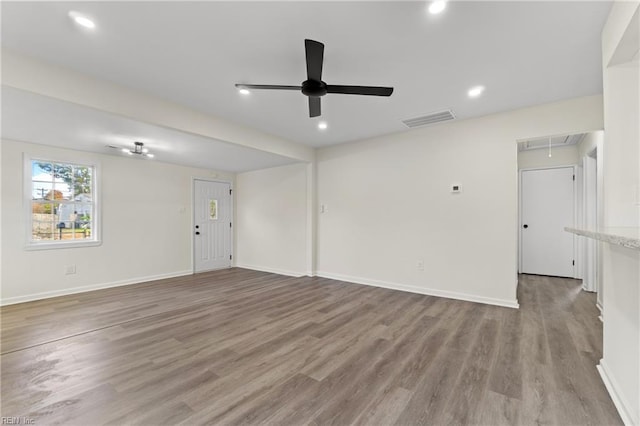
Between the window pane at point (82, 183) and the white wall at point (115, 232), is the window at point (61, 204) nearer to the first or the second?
the window pane at point (82, 183)

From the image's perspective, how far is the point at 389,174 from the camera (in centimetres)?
470

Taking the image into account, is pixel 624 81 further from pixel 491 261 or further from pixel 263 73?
pixel 263 73

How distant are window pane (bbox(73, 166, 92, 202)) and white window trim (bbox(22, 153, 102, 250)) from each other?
94 mm

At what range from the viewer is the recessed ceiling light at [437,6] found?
1803 millimetres

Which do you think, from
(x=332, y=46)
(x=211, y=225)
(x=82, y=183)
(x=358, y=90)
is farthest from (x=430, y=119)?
(x=82, y=183)

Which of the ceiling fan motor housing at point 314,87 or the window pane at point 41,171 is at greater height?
the ceiling fan motor housing at point 314,87

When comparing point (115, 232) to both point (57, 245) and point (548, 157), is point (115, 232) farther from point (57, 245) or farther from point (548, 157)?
point (548, 157)

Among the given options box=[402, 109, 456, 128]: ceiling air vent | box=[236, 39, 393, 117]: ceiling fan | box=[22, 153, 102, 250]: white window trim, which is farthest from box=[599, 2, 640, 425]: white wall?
box=[22, 153, 102, 250]: white window trim

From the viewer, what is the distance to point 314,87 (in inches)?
93.1

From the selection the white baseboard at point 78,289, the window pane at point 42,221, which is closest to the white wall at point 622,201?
the white baseboard at point 78,289

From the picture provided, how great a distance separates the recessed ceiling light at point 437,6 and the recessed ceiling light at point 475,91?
4.72 feet

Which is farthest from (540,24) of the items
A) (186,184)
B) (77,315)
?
(186,184)

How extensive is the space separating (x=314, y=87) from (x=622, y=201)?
2.41 m

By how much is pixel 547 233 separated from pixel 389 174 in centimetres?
372
